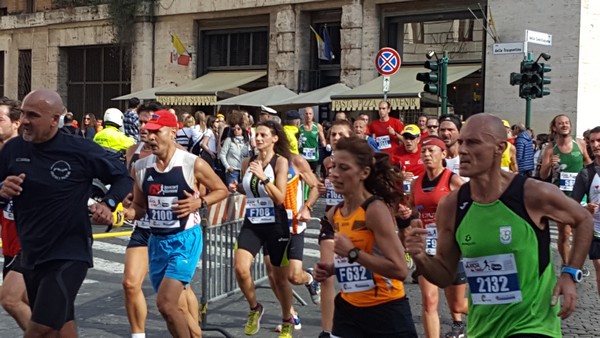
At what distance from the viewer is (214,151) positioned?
19172 millimetres

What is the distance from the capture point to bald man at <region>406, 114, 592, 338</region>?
425cm

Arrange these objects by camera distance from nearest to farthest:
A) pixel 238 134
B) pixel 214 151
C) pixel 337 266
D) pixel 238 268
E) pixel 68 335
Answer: pixel 337 266 < pixel 68 335 < pixel 238 268 < pixel 238 134 < pixel 214 151

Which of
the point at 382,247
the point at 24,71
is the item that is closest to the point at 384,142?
the point at 382,247

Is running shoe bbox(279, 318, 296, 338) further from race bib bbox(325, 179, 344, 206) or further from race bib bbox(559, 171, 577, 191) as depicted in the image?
race bib bbox(559, 171, 577, 191)

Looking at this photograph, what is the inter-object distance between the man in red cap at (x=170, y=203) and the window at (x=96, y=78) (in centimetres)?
2803

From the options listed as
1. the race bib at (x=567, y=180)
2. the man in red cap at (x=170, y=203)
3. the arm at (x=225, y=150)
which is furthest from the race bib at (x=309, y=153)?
the man in red cap at (x=170, y=203)

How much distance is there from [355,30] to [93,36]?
13067 mm

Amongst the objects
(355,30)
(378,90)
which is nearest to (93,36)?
(355,30)

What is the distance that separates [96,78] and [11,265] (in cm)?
3085

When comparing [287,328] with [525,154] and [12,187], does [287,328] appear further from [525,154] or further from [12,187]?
[525,154]

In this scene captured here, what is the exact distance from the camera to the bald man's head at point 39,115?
5477mm

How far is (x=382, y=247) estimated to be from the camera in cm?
486

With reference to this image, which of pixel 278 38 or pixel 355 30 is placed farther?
pixel 278 38

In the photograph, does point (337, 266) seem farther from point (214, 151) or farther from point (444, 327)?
point (214, 151)
